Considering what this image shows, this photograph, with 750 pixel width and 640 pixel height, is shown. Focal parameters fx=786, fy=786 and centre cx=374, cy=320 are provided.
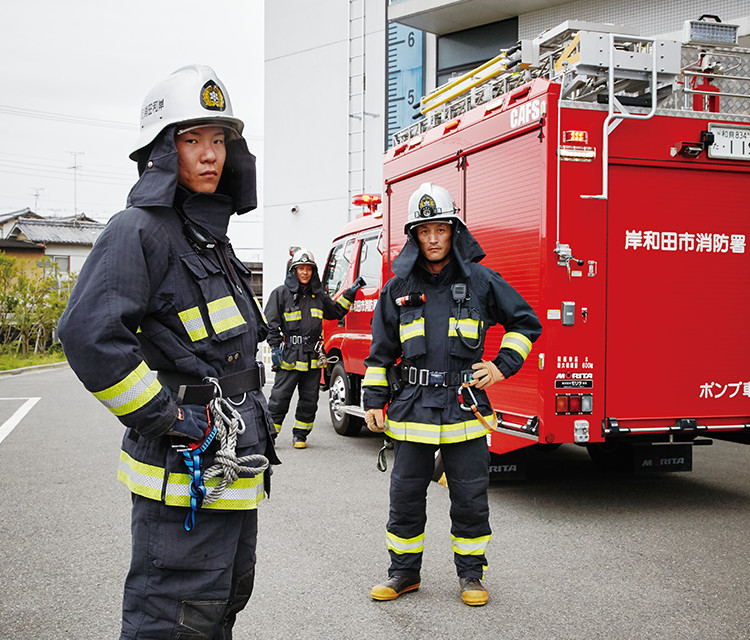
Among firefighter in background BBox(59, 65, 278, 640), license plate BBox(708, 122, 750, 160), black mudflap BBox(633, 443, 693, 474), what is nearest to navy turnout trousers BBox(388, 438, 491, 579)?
firefighter in background BBox(59, 65, 278, 640)

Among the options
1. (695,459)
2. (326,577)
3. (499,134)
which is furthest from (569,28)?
(695,459)

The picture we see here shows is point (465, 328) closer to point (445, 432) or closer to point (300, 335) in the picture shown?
point (445, 432)

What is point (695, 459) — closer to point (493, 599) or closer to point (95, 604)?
point (493, 599)

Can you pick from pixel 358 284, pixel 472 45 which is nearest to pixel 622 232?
pixel 358 284

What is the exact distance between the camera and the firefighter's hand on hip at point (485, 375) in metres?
4.08

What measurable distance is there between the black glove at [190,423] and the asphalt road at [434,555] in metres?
1.78

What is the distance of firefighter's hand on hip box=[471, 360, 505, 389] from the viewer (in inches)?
161

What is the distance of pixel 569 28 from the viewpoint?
5695 mm

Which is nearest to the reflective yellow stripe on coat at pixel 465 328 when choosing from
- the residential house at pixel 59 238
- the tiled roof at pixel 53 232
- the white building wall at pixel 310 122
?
the white building wall at pixel 310 122

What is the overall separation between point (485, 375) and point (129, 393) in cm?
232

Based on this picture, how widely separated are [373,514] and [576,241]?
2.47 metres

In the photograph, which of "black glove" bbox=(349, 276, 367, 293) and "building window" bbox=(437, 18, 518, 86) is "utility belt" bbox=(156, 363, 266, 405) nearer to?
"black glove" bbox=(349, 276, 367, 293)

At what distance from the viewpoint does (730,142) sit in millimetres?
5844

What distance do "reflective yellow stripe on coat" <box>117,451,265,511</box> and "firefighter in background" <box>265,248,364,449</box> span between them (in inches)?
245
